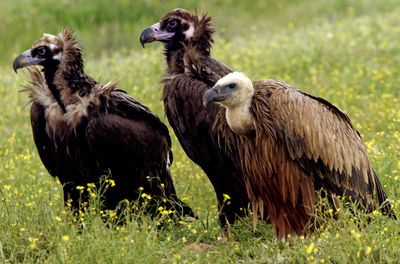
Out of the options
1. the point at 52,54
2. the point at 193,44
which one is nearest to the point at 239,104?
the point at 193,44

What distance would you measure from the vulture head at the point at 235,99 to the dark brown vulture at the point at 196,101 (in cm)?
50

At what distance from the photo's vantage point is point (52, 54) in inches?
207

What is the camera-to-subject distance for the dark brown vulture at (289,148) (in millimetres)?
4504

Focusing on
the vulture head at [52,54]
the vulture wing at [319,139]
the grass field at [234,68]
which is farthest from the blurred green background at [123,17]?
the vulture wing at [319,139]

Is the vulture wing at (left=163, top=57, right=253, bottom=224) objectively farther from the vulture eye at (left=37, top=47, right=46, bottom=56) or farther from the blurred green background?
the blurred green background

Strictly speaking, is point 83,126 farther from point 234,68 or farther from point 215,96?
point 234,68

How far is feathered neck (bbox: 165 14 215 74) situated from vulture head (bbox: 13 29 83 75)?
754 millimetres

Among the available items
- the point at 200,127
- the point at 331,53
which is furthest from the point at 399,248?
the point at 331,53

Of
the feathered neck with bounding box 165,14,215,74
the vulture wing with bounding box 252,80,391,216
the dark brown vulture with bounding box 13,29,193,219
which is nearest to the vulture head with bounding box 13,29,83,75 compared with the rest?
the dark brown vulture with bounding box 13,29,193,219

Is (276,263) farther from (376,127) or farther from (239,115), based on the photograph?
(376,127)

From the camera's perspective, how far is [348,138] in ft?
15.9

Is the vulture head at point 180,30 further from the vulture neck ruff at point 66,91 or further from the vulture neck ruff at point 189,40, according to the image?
the vulture neck ruff at point 66,91

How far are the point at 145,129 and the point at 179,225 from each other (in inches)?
33.6

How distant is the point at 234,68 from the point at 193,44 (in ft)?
15.7
